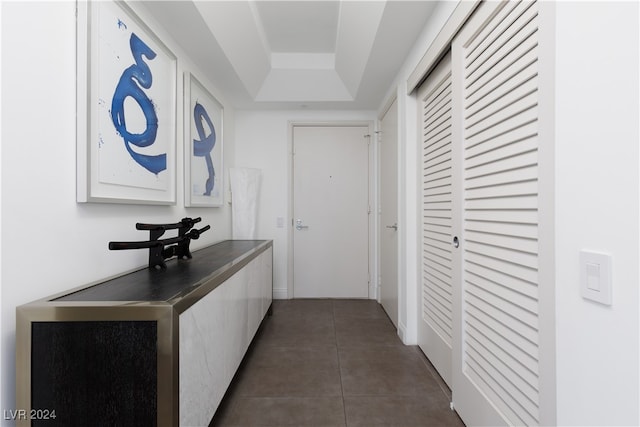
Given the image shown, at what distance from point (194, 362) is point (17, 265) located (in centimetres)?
68

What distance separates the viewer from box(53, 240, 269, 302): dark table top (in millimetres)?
1046

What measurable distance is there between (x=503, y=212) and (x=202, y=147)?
2186 mm

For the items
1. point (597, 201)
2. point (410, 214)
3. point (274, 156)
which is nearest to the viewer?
point (597, 201)

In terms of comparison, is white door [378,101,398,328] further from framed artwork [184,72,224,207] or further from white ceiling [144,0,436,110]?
framed artwork [184,72,224,207]

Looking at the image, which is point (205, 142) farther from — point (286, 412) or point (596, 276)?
point (596, 276)

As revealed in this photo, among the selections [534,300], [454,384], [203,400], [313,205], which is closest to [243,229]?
[313,205]

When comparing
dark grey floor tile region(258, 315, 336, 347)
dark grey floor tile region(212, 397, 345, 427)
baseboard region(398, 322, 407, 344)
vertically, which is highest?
baseboard region(398, 322, 407, 344)

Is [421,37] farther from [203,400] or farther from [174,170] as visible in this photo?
[203,400]

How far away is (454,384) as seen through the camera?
153cm

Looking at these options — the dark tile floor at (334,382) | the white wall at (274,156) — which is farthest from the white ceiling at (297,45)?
the dark tile floor at (334,382)

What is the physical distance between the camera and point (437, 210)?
1870 millimetres

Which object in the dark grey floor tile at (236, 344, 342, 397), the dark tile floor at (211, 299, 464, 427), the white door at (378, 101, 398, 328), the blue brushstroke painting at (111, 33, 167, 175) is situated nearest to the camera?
the blue brushstroke painting at (111, 33, 167, 175)

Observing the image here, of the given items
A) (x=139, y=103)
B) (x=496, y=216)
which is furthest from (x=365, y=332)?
(x=139, y=103)

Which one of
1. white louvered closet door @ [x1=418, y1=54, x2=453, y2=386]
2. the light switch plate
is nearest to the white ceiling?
white louvered closet door @ [x1=418, y1=54, x2=453, y2=386]
